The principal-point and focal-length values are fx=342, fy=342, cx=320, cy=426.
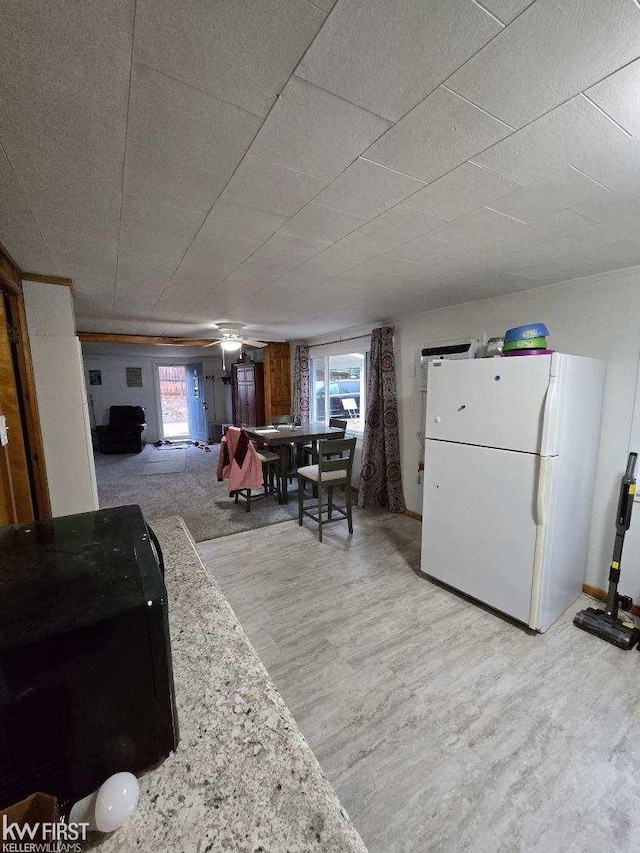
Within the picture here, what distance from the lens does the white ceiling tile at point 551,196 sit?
48.6 inches

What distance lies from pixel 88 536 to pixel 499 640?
88.0 inches

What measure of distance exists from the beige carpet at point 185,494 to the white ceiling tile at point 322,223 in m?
2.79

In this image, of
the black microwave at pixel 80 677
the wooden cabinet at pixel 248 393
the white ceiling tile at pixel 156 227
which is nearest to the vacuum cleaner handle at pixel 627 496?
the black microwave at pixel 80 677

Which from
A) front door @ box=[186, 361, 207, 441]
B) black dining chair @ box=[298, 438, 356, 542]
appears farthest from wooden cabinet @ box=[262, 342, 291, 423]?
front door @ box=[186, 361, 207, 441]

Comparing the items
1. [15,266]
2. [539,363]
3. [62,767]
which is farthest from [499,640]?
[15,266]

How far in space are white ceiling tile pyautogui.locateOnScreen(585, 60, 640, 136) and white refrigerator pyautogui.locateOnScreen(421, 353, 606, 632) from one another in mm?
1074

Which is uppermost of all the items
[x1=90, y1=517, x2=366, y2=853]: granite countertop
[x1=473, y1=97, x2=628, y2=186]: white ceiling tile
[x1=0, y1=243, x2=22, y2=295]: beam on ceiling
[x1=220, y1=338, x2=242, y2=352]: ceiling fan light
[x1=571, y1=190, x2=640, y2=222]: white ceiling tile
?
[x1=473, y1=97, x2=628, y2=186]: white ceiling tile

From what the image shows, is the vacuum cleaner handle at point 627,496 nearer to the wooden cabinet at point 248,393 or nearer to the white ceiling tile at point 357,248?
the white ceiling tile at point 357,248

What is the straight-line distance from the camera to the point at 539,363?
1855 mm

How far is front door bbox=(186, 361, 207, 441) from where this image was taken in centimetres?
855

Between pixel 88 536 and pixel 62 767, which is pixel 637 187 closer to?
pixel 88 536

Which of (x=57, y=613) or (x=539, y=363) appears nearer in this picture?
(x=57, y=613)

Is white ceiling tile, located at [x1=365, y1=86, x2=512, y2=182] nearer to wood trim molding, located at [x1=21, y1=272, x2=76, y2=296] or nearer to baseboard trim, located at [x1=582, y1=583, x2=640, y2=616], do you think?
wood trim molding, located at [x1=21, y1=272, x2=76, y2=296]

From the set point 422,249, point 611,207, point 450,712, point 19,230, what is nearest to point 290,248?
point 422,249
